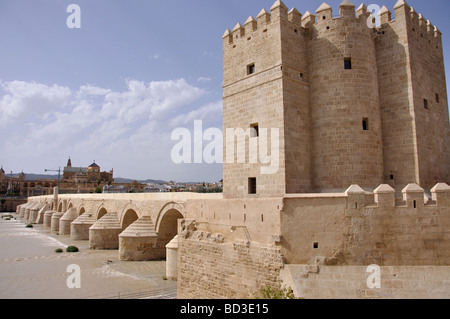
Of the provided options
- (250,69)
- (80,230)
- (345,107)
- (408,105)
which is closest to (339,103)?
(345,107)

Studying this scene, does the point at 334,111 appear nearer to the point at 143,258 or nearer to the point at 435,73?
the point at 435,73

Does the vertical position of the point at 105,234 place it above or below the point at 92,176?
below

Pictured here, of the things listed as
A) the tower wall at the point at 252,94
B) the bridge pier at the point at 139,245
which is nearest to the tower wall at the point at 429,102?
the tower wall at the point at 252,94

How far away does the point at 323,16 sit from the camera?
1020 centimetres

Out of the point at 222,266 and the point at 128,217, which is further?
the point at 128,217

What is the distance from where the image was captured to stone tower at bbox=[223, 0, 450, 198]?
31.4ft

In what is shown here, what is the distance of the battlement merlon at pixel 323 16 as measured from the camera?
9914mm

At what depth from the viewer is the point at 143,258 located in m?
17.8

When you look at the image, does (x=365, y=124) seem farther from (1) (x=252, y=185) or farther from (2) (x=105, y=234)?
(2) (x=105, y=234)

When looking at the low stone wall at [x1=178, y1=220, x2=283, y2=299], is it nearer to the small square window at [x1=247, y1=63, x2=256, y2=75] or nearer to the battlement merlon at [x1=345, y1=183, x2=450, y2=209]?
the battlement merlon at [x1=345, y1=183, x2=450, y2=209]

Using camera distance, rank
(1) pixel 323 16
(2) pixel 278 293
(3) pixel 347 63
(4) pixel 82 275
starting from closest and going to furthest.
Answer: (2) pixel 278 293 → (3) pixel 347 63 → (1) pixel 323 16 → (4) pixel 82 275

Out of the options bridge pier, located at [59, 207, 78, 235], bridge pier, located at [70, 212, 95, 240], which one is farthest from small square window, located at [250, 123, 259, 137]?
bridge pier, located at [59, 207, 78, 235]

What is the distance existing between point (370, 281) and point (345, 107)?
5.06 meters

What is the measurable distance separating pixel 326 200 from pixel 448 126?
707 cm
